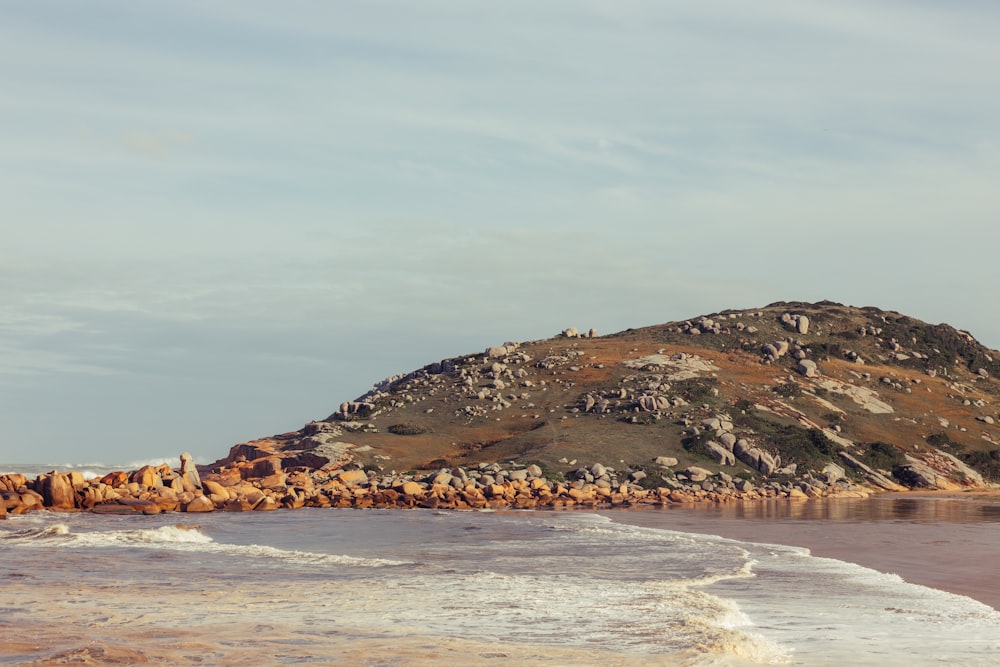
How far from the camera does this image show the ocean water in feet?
46.4

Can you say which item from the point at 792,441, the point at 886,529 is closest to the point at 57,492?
the point at 886,529

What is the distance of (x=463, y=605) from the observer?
1903 cm

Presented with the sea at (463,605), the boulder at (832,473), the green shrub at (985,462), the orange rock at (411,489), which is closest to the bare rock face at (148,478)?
the orange rock at (411,489)

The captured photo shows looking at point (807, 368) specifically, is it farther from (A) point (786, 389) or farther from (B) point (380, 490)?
(B) point (380, 490)

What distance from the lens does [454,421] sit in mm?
82000

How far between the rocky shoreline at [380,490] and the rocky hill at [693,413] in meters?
0.55

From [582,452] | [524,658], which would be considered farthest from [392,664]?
[582,452]

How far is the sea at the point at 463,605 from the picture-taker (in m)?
14.1

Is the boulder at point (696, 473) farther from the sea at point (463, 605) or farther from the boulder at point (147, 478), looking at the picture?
the boulder at point (147, 478)

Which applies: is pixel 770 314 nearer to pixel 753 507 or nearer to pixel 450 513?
pixel 753 507

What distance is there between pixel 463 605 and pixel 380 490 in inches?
1571

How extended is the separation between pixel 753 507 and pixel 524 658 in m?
43.7

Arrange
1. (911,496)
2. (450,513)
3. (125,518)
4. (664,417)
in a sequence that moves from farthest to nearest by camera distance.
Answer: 1. (664,417)
2. (911,496)
3. (450,513)
4. (125,518)

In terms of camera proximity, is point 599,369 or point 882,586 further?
point 599,369
